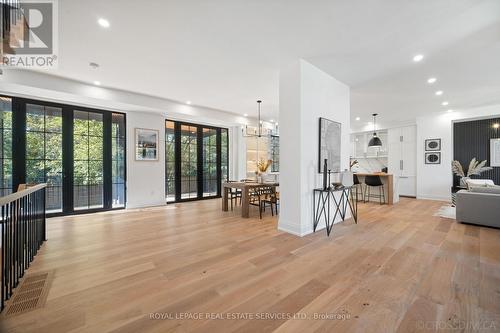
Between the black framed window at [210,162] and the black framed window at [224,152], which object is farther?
the black framed window at [224,152]

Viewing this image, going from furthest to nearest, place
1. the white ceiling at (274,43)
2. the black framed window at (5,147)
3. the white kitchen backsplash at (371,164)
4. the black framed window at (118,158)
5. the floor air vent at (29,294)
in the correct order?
the white kitchen backsplash at (371,164), the black framed window at (118,158), the black framed window at (5,147), the white ceiling at (274,43), the floor air vent at (29,294)

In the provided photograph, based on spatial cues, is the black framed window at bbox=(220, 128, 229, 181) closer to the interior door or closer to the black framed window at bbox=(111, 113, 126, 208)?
the interior door

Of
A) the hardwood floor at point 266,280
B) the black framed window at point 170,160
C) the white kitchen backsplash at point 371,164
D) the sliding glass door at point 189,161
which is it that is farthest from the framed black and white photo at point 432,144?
the black framed window at point 170,160

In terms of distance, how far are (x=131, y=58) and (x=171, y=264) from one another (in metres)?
3.06

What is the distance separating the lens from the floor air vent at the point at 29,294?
1.62 m

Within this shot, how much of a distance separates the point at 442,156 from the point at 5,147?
10943mm

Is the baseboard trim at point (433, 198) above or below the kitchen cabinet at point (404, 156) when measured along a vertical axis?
below

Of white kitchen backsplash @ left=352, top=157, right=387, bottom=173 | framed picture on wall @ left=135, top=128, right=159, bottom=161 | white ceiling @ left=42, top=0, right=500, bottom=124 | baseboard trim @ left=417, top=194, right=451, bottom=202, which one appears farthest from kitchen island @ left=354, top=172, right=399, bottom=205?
framed picture on wall @ left=135, top=128, right=159, bottom=161

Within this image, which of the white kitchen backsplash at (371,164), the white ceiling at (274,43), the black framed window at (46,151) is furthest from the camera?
the white kitchen backsplash at (371,164)

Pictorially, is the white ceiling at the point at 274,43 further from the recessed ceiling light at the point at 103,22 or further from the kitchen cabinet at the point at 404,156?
the kitchen cabinet at the point at 404,156

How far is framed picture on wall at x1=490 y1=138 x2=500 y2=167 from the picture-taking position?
605cm

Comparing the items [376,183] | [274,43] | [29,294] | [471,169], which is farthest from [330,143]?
[471,169]

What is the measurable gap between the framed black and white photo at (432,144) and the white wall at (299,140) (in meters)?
5.47

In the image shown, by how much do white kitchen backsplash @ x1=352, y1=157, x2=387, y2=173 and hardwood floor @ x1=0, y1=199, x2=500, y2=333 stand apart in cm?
505
